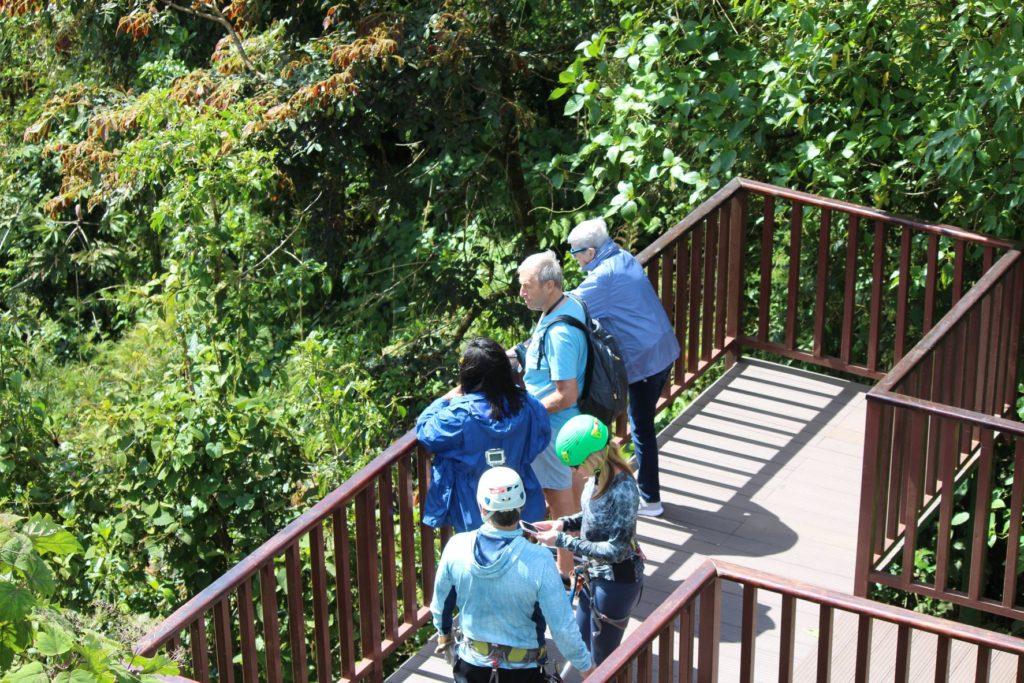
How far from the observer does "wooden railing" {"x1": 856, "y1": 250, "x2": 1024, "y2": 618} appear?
17.8 feet

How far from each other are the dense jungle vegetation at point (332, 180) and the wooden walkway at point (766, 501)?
4.45 feet

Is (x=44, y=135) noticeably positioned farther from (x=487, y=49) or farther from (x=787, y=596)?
(x=787, y=596)

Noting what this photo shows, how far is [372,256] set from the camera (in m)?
11.9

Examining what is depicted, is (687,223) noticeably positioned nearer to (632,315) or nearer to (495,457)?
(632,315)

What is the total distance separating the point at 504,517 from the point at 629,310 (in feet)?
6.30

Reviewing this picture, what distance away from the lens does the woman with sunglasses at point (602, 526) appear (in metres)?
4.67

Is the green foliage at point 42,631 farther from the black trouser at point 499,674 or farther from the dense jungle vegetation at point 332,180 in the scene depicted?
the dense jungle vegetation at point 332,180

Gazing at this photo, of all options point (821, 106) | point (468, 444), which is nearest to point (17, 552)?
point (468, 444)

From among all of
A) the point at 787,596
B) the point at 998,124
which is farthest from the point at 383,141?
the point at 787,596

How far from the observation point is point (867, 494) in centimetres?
564

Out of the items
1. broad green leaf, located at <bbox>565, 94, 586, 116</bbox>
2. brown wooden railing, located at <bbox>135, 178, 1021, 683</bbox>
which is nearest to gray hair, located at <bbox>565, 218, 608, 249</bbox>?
brown wooden railing, located at <bbox>135, 178, 1021, 683</bbox>

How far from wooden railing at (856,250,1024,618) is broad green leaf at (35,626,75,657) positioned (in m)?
3.40

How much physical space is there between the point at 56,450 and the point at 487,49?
14.8 feet

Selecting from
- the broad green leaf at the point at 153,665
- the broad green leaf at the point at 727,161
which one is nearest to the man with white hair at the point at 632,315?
the broad green leaf at the point at 727,161
